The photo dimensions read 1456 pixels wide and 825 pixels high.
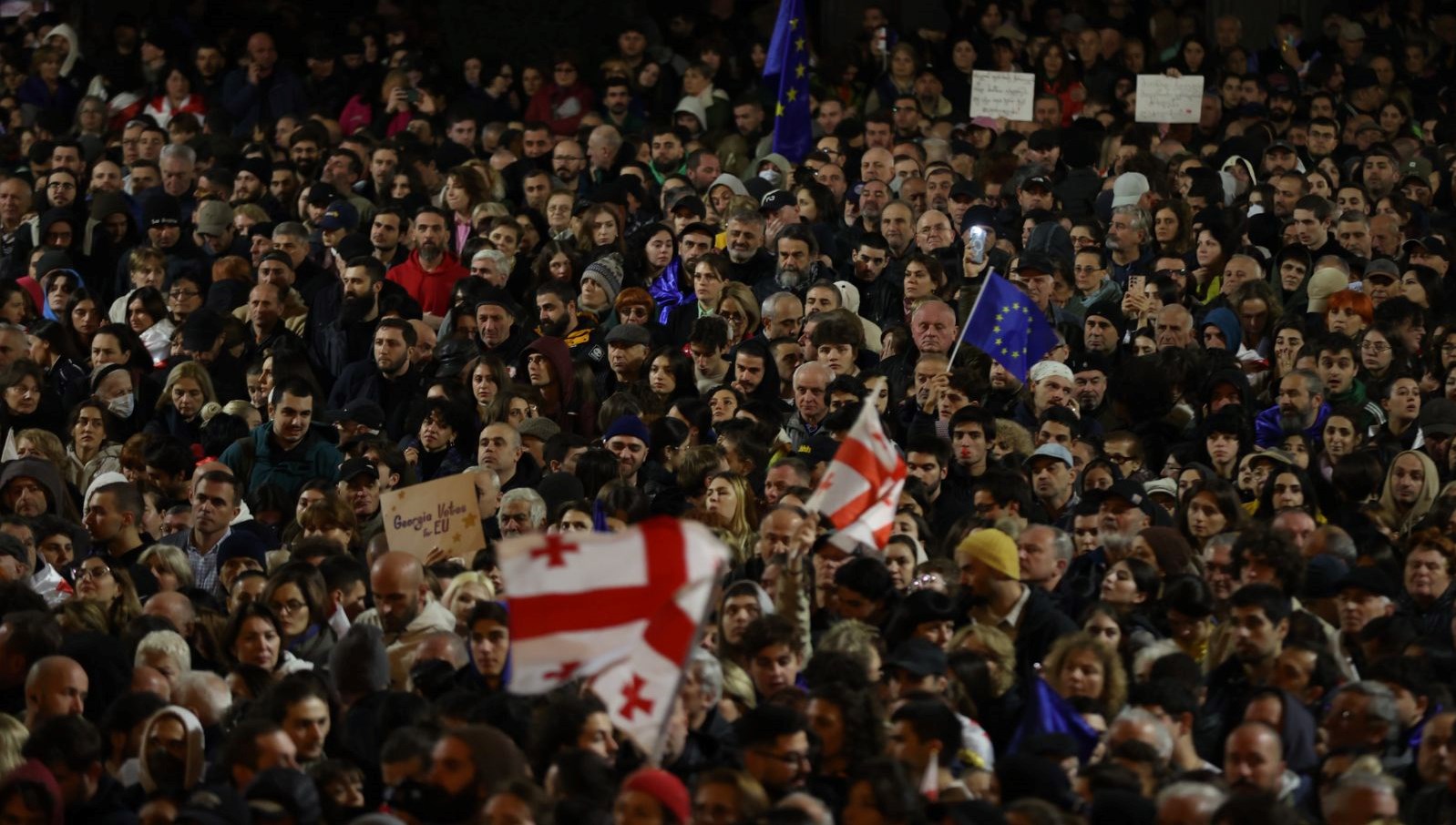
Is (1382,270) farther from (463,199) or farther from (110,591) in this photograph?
(110,591)

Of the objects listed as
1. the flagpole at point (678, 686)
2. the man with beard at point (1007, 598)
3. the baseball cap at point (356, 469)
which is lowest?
the baseball cap at point (356, 469)

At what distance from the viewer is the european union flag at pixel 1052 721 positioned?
27.4 ft

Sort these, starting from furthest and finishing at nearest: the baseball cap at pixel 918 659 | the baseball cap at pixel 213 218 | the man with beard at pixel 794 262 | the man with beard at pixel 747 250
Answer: the baseball cap at pixel 213 218 < the man with beard at pixel 747 250 < the man with beard at pixel 794 262 < the baseball cap at pixel 918 659

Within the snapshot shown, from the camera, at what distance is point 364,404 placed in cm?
1307

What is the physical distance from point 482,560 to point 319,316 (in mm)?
4259

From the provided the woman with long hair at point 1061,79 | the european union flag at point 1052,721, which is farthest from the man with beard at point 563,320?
the woman with long hair at point 1061,79

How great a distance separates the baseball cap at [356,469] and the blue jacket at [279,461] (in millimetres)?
367

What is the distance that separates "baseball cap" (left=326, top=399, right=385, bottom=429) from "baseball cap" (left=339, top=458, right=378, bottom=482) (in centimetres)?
99

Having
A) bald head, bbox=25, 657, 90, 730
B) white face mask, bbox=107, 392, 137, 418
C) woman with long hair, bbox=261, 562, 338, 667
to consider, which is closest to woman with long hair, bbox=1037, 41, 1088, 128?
white face mask, bbox=107, 392, 137, 418

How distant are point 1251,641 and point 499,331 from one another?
5.86 metres

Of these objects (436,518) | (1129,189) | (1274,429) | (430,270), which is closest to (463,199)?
(430,270)

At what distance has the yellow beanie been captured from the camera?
387 inches

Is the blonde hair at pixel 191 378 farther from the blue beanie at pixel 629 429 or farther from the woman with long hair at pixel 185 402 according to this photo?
the blue beanie at pixel 629 429

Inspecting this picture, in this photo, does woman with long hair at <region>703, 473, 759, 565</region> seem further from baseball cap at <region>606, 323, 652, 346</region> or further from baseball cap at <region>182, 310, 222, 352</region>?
baseball cap at <region>182, 310, 222, 352</region>
